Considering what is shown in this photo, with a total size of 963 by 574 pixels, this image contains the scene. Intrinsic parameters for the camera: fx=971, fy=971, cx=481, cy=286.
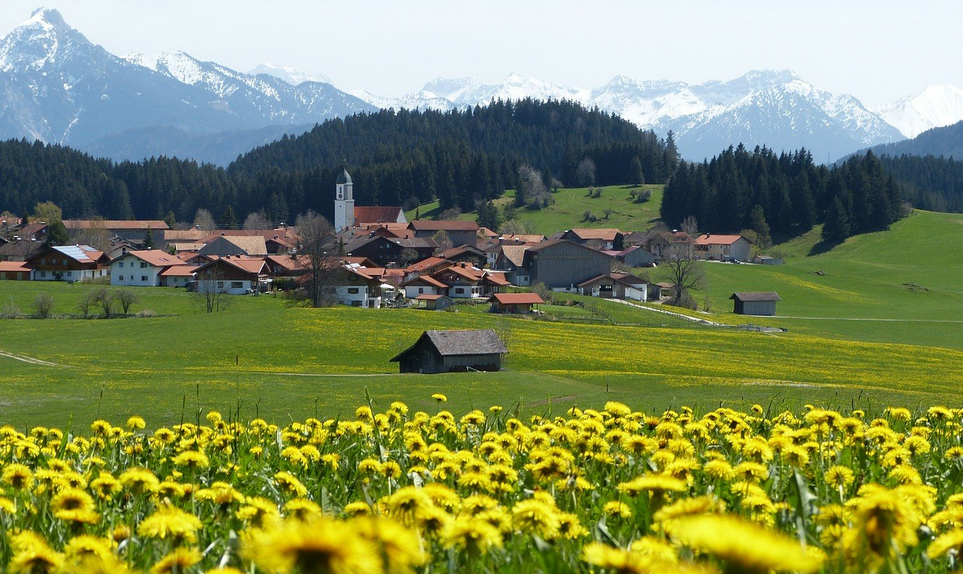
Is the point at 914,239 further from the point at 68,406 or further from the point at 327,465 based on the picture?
the point at 327,465

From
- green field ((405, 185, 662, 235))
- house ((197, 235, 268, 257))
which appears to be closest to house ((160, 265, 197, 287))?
house ((197, 235, 268, 257))

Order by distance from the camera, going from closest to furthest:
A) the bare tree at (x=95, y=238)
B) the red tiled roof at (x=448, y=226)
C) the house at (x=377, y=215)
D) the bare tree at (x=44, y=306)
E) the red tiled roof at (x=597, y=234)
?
the bare tree at (x=44, y=306) < the bare tree at (x=95, y=238) < the red tiled roof at (x=597, y=234) < the red tiled roof at (x=448, y=226) < the house at (x=377, y=215)

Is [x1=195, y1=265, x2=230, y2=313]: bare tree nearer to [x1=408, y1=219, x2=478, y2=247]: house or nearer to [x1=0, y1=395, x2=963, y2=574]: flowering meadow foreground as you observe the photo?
[x1=408, y1=219, x2=478, y2=247]: house

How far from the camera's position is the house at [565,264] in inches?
4422

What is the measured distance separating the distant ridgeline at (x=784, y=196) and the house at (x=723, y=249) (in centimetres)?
995

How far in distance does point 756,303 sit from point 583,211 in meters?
80.1

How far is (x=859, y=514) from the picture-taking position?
117 inches

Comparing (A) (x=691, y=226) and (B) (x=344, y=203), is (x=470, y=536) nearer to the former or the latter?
(A) (x=691, y=226)

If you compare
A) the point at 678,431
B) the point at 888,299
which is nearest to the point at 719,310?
the point at 888,299

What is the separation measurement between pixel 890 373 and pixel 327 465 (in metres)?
51.1

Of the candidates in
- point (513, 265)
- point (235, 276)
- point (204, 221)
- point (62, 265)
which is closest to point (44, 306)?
point (235, 276)

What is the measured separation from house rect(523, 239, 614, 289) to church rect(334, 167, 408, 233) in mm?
67078

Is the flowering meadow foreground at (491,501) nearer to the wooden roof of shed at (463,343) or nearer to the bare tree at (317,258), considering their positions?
the wooden roof of shed at (463,343)

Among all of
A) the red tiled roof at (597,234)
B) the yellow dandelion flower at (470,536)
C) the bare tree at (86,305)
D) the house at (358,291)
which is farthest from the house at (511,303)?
the yellow dandelion flower at (470,536)
